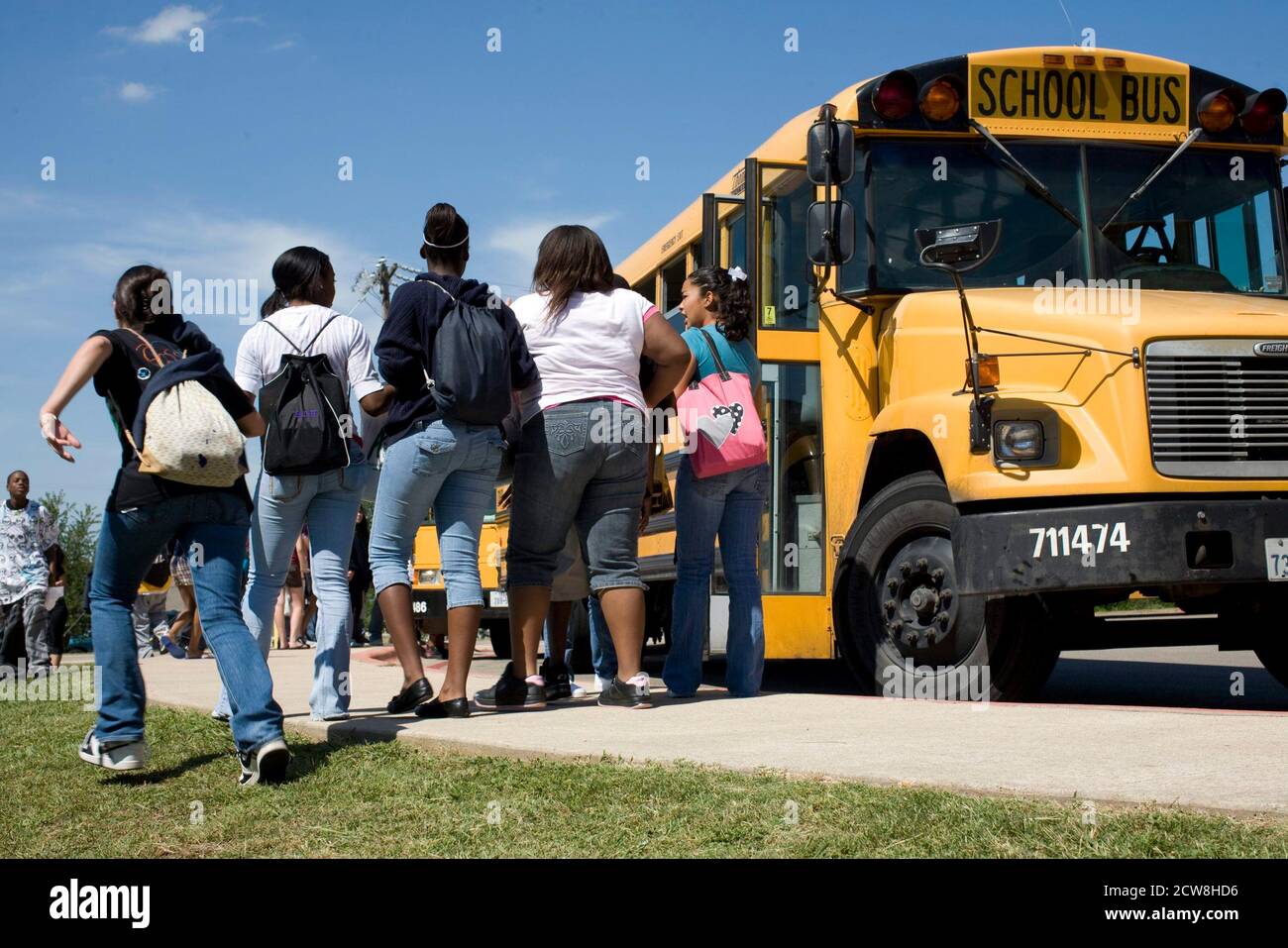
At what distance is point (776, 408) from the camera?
7.84m

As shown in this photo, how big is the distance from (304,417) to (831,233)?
276cm

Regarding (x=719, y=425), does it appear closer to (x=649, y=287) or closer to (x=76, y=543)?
(x=649, y=287)

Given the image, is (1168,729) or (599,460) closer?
(1168,729)

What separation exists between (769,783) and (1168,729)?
1.65 m

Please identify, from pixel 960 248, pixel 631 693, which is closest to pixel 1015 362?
pixel 960 248

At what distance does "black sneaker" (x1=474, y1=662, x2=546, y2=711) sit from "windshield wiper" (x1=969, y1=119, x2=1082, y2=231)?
3.40m

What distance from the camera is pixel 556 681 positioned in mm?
6738

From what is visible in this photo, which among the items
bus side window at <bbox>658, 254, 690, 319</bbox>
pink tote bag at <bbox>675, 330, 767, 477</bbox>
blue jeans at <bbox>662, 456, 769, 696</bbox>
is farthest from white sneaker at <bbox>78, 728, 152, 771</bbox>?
bus side window at <bbox>658, 254, 690, 319</bbox>

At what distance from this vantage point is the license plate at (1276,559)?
582 centimetres

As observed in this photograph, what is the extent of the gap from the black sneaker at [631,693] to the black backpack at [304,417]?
1.46 meters

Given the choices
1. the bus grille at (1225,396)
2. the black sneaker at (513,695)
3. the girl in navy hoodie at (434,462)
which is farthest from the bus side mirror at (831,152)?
the black sneaker at (513,695)

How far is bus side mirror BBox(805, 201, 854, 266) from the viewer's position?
22.7 feet
